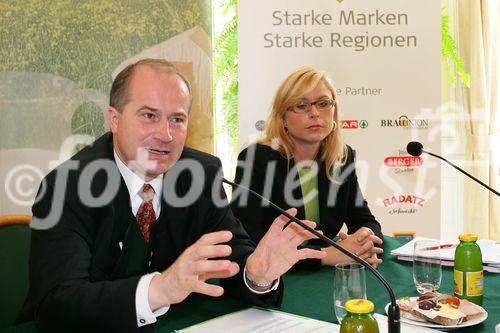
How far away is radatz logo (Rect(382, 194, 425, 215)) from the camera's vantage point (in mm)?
3941

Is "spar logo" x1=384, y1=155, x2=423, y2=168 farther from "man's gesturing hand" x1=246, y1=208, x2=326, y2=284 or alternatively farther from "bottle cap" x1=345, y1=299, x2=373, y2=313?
"bottle cap" x1=345, y1=299, x2=373, y2=313

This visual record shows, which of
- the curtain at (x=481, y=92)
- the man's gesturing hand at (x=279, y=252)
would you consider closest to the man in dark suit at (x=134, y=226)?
the man's gesturing hand at (x=279, y=252)

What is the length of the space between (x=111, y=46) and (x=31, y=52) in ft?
1.72

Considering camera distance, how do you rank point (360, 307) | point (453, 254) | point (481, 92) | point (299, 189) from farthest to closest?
A: point (481, 92)
point (299, 189)
point (453, 254)
point (360, 307)

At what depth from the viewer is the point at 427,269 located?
1.75 m

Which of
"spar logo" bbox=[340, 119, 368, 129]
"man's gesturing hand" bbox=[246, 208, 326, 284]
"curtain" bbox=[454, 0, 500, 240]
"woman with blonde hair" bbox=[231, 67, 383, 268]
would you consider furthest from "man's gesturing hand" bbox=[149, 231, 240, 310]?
"curtain" bbox=[454, 0, 500, 240]

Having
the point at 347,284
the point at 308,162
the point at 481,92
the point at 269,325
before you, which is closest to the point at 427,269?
the point at 347,284

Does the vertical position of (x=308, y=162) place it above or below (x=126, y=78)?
below

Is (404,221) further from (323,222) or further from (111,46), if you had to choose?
(111,46)

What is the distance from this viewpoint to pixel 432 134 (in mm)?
3887

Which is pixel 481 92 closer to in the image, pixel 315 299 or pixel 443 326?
pixel 315 299

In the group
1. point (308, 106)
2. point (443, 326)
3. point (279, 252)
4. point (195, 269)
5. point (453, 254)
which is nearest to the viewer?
point (195, 269)

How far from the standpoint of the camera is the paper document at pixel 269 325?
1433mm

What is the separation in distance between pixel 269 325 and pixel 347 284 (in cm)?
22
